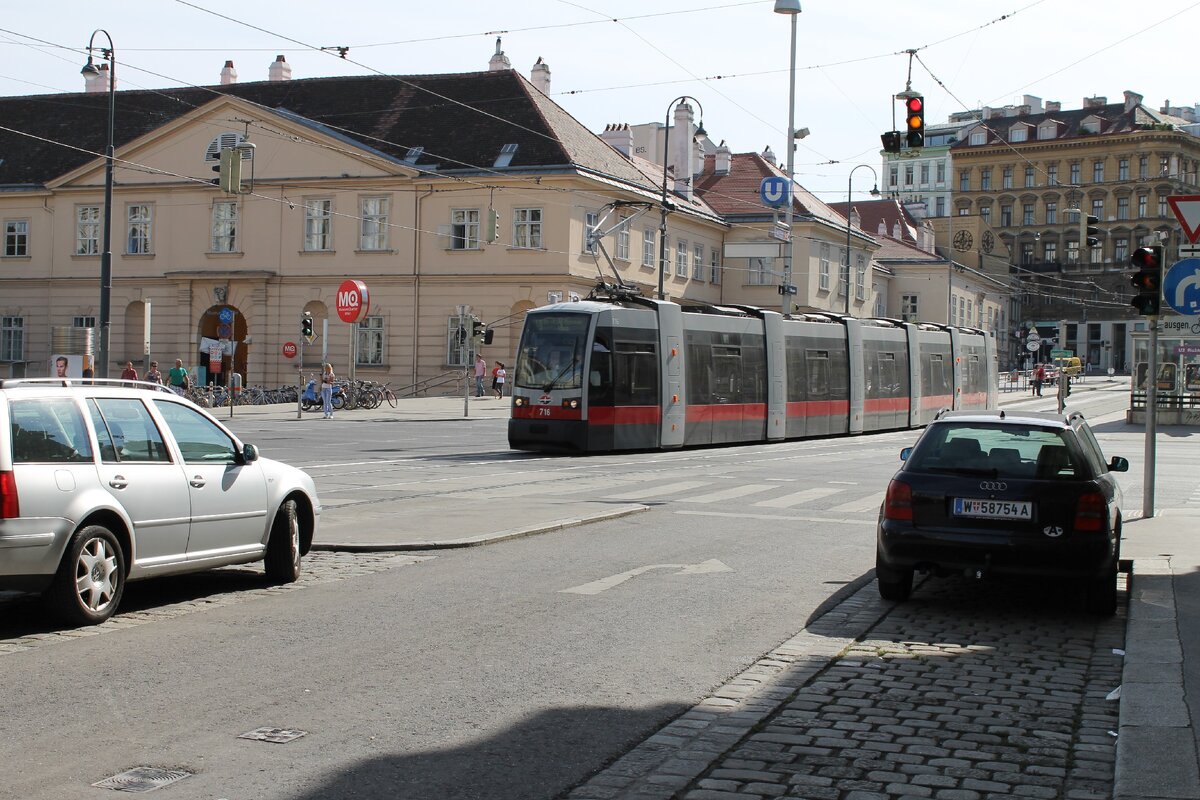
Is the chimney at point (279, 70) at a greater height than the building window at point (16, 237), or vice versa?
the chimney at point (279, 70)

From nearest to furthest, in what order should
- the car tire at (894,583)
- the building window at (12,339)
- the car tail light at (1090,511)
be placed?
the car tail light at (1090,511), the car tire at (894,583), the building window at (12,339)

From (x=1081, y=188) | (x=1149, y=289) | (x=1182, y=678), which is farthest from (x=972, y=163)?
(x=1182, y=678)

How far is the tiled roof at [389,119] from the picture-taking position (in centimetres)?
5644

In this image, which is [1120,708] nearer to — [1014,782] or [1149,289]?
[1014,782]

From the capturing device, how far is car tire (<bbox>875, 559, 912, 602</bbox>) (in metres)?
10.1

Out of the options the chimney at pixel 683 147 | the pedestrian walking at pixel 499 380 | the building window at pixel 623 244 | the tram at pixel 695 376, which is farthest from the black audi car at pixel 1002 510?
the chimney at pixel 683 147

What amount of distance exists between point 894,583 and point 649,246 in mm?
52530

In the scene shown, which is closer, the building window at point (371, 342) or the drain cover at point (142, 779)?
the drain cover at point (142, 779)

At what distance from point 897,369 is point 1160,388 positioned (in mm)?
13028

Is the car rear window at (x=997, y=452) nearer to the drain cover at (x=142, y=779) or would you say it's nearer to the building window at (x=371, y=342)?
the drain cover at (x=142, y=779)

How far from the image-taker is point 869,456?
29.4m

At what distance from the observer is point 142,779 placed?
549 cm

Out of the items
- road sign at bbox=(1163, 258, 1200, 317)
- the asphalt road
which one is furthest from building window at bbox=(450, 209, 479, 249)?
road sign at bbox=(1163, 258, 1200, 317)

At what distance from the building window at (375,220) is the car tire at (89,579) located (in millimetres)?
49628
